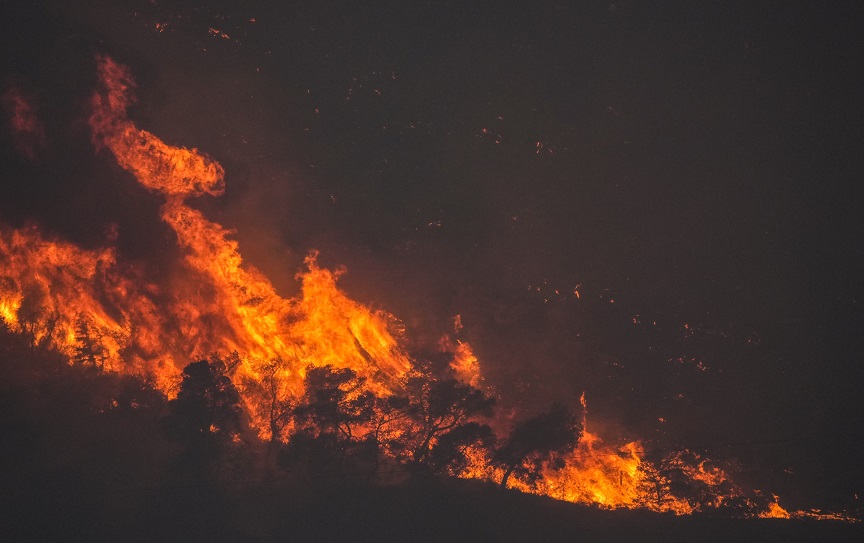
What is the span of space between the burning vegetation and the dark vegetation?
0.45 ft

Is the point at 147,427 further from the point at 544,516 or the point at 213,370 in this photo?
the point at 544,516

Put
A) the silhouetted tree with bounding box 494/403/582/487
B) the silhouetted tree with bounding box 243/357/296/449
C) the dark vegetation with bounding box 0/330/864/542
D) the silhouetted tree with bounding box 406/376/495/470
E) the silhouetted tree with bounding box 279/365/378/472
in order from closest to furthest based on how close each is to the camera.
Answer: the dark vegetation with bounding box 0/330/864/542 < the silhouetted tree with bounding box 279/365/378/472 < the silhouetted tree with bounding box 406/376/495/470 < the silhouetted tree with bounding box 494/403/582/487 < the silhouetted tree with bounding box 243/357/296/449

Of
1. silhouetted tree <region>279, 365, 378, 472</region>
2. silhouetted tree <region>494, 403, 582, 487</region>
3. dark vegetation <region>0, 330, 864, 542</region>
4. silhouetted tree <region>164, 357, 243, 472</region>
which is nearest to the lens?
dark vegetation <region>0, 330, 864, 542</region>

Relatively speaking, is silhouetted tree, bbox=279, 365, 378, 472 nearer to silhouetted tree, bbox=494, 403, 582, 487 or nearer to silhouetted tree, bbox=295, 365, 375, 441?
silhouetted tree, bbox=295, 365, 375, 441

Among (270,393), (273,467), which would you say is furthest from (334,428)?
(270,393)

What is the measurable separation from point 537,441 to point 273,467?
1220 centimetres

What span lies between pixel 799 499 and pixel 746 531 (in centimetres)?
1051

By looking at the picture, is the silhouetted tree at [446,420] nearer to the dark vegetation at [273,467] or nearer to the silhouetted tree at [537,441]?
the dark vegetation at [273,467]

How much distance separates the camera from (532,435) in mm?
23266

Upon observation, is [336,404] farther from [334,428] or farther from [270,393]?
[270,393]

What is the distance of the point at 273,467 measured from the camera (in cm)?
2145

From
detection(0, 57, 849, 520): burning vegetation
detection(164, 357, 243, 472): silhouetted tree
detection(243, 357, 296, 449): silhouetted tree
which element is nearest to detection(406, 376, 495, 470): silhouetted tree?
detection(0, 57, 849, 520): burning vegetation

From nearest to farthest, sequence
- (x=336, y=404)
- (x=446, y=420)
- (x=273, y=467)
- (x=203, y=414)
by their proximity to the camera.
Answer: (x=203, y=414) → (x=273, y=467) → (x=336, y=404) → (x=446, y=420)

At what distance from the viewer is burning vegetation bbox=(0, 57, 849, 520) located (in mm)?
22328
